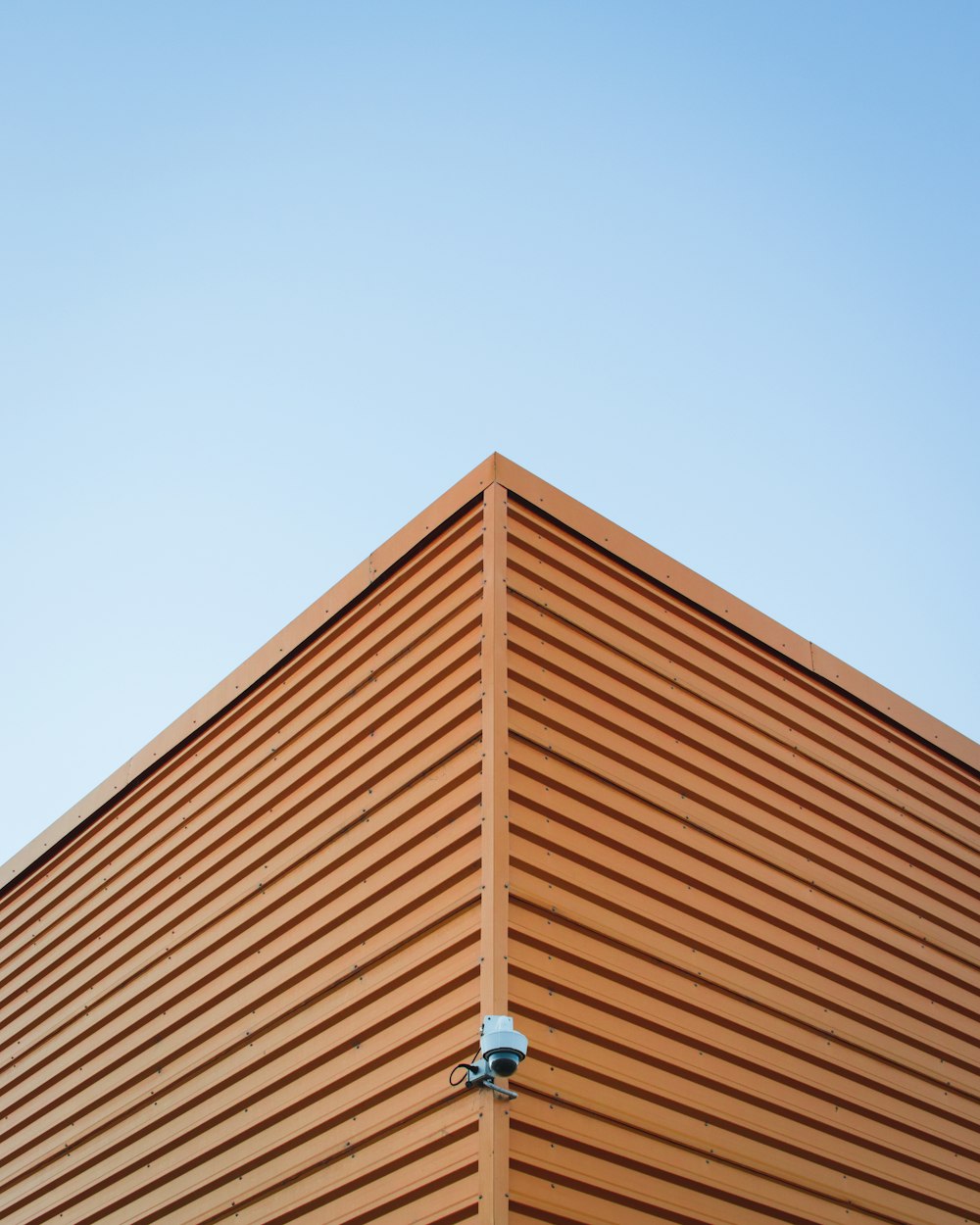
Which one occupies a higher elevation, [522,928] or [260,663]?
[260,663]

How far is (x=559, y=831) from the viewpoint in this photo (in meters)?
4.67

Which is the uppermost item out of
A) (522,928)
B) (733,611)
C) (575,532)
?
(733,611)

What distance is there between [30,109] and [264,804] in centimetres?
1207

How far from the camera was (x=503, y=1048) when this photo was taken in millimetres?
3816

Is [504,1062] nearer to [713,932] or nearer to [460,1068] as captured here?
[460,1068]

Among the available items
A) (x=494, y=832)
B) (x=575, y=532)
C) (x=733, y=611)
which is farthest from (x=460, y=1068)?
(x=733, y=611)

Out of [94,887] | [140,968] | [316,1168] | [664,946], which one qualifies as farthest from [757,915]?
[94,887]

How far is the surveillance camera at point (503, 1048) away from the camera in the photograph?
3.82m

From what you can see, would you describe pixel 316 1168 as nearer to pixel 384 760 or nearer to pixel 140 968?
pixel 384 760

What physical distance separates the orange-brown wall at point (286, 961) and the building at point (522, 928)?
0.06 feet

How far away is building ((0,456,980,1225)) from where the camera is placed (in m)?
4.29

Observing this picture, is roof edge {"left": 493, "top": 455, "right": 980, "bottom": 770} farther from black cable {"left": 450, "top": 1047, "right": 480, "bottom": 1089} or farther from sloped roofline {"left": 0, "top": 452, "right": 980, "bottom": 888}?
black cable {"left": 450, "top": 1047, "right": 480, "bottom": 1089}

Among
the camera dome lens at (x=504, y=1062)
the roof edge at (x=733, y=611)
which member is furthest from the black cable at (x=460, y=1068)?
the roof edge at (x=733, y=611)

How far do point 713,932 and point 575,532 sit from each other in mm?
1714
